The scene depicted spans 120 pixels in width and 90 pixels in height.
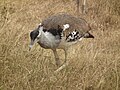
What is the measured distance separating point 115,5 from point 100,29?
2.54 feet

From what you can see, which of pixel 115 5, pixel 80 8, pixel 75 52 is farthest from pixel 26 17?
pixel 75 52

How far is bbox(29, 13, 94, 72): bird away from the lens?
5.20 meters

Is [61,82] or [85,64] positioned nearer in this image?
[61,82]

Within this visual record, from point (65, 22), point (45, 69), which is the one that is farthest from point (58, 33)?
point (45, 69)

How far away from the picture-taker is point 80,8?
404 inches

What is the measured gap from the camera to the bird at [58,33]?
5.20m

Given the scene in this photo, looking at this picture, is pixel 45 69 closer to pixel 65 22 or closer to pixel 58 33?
pixel 58 33

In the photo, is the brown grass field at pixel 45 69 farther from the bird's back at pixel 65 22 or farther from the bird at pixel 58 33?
the bird's back at pixel 65 22

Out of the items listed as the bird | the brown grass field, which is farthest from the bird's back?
the brown grass field

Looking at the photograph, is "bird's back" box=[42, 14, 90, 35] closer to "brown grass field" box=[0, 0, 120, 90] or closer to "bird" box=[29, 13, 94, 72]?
"bird" box=[29, 13, 94, 72]

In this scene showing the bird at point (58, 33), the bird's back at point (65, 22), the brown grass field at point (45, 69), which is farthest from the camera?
the bird's back at point (65, 22)

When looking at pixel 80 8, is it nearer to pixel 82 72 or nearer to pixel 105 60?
pixel 105 60

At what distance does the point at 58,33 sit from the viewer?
208 inches

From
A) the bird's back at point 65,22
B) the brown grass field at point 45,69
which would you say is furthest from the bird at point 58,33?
the brown grass field at point 45,69
